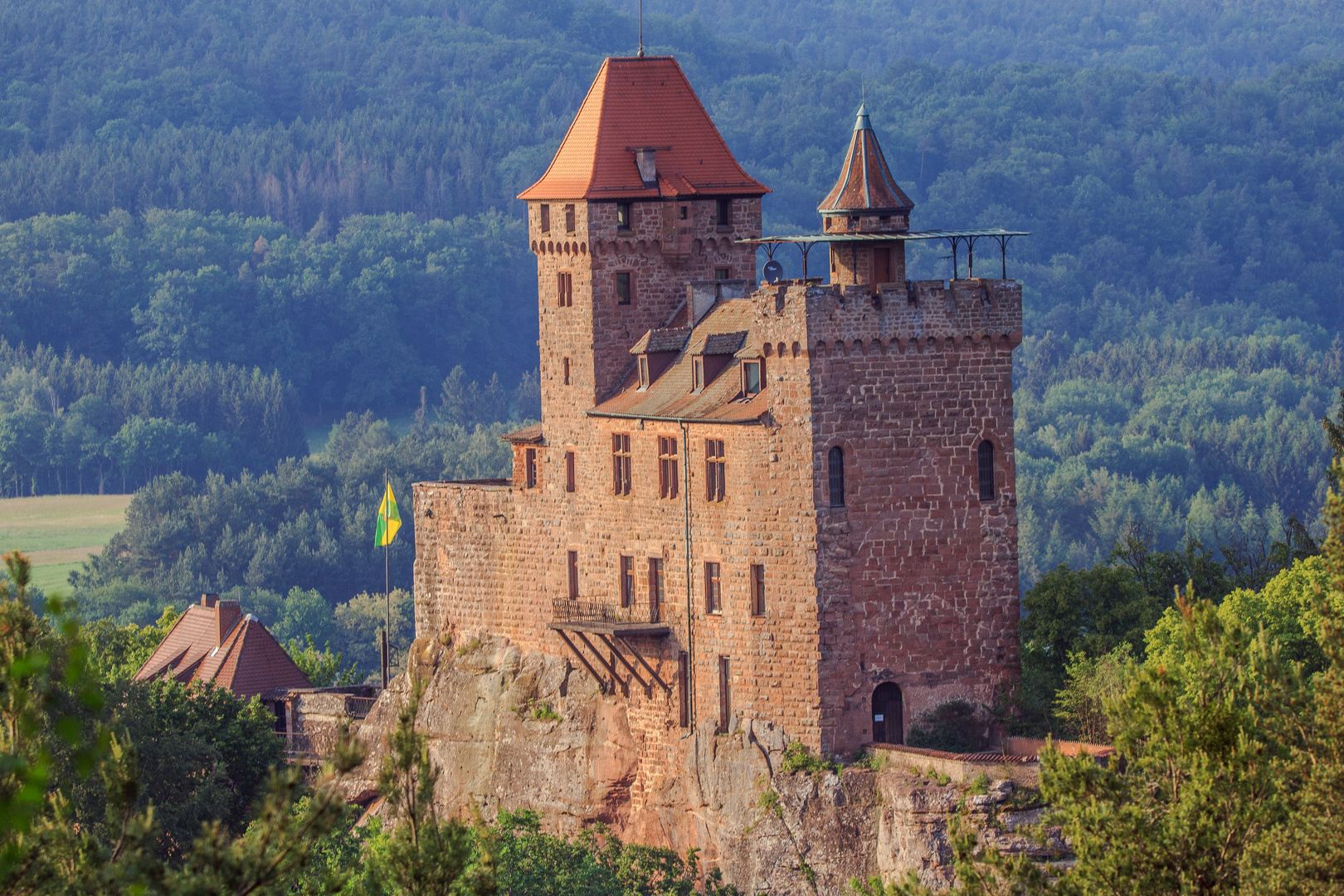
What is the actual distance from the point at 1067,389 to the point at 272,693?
414ft

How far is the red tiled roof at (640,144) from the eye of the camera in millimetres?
69625

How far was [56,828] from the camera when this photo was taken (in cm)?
3269

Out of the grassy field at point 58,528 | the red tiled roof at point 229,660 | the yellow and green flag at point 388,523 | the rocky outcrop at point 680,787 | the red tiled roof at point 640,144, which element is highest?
the red tiled roof at point 640,144

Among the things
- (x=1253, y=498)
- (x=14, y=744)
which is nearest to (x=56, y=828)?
(x=14, y=744)

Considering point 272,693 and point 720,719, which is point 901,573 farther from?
point 272,693

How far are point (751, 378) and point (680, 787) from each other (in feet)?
33.8

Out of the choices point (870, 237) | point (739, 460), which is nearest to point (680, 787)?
point (739, 460)

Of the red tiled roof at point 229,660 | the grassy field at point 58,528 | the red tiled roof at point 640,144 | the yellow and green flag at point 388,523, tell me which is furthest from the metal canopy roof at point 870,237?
the grassy field at point 58,528

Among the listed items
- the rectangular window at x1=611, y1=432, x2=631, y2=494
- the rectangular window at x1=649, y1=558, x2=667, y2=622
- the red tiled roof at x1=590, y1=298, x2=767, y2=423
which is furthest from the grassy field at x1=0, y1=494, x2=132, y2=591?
the rectangular window at x1=649, y1=558, x2=667, y2=622

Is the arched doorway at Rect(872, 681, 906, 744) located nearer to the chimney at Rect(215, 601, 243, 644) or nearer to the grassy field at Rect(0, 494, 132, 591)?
the chimney at Rect(215, 601, 243, 644)

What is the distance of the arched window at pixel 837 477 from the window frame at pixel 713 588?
12.5 feet

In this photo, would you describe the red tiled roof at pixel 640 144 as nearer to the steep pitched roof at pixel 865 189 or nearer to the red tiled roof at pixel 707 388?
the red tiled roof at pixel 707 388

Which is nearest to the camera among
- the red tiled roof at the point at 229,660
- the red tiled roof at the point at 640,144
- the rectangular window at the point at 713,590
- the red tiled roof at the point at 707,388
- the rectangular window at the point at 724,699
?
the red tiled roof at the point at 707,388

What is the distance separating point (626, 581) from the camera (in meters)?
67.9
